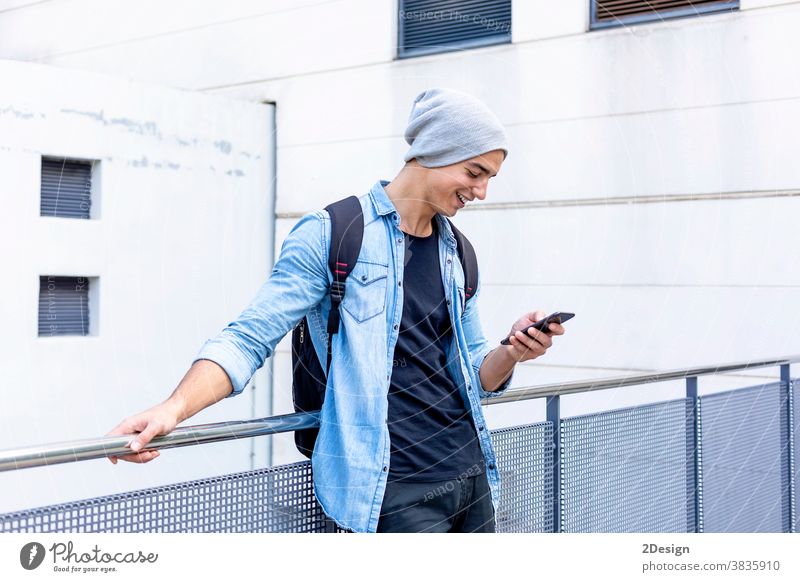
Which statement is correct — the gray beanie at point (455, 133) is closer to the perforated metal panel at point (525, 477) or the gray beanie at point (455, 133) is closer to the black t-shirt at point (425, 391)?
the black t-shirt at point (425, 391)

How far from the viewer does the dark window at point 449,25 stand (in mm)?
6129

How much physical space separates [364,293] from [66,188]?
209 inches

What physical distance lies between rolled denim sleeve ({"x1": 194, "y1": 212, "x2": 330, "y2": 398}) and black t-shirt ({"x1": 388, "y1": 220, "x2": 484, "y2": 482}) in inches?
7.9

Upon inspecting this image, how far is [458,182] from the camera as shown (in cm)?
198

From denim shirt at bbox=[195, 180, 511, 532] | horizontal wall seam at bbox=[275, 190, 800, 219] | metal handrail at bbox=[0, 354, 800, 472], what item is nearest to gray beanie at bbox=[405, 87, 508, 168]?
denim shirt at bbox=[195, 180, 511, 532]

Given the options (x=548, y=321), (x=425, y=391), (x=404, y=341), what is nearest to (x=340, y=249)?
(x=404, y=341)

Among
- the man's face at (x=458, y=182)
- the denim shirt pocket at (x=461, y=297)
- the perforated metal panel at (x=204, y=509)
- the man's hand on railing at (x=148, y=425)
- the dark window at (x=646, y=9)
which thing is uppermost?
the dark window at (x=646, y=9)

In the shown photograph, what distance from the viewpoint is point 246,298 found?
7656 millimetres

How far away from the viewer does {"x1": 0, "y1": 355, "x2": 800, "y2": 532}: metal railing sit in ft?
5.92

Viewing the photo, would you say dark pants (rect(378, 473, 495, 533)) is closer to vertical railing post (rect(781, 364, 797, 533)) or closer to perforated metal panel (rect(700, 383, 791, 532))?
perforated metal panel (rect(700, 383, 791, 532))

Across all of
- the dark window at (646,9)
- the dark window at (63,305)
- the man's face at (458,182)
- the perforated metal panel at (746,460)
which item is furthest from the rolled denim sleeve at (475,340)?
the dark window at (63,305)

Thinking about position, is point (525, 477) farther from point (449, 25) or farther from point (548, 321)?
point (449, 25)

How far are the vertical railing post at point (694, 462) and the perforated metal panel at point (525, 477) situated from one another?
0.83 meters

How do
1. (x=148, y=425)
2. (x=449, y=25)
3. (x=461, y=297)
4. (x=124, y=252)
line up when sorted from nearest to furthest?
(x=148, y=425) < (x=461, y=297) < (x=449, y=25) < (x=124, y=252)
